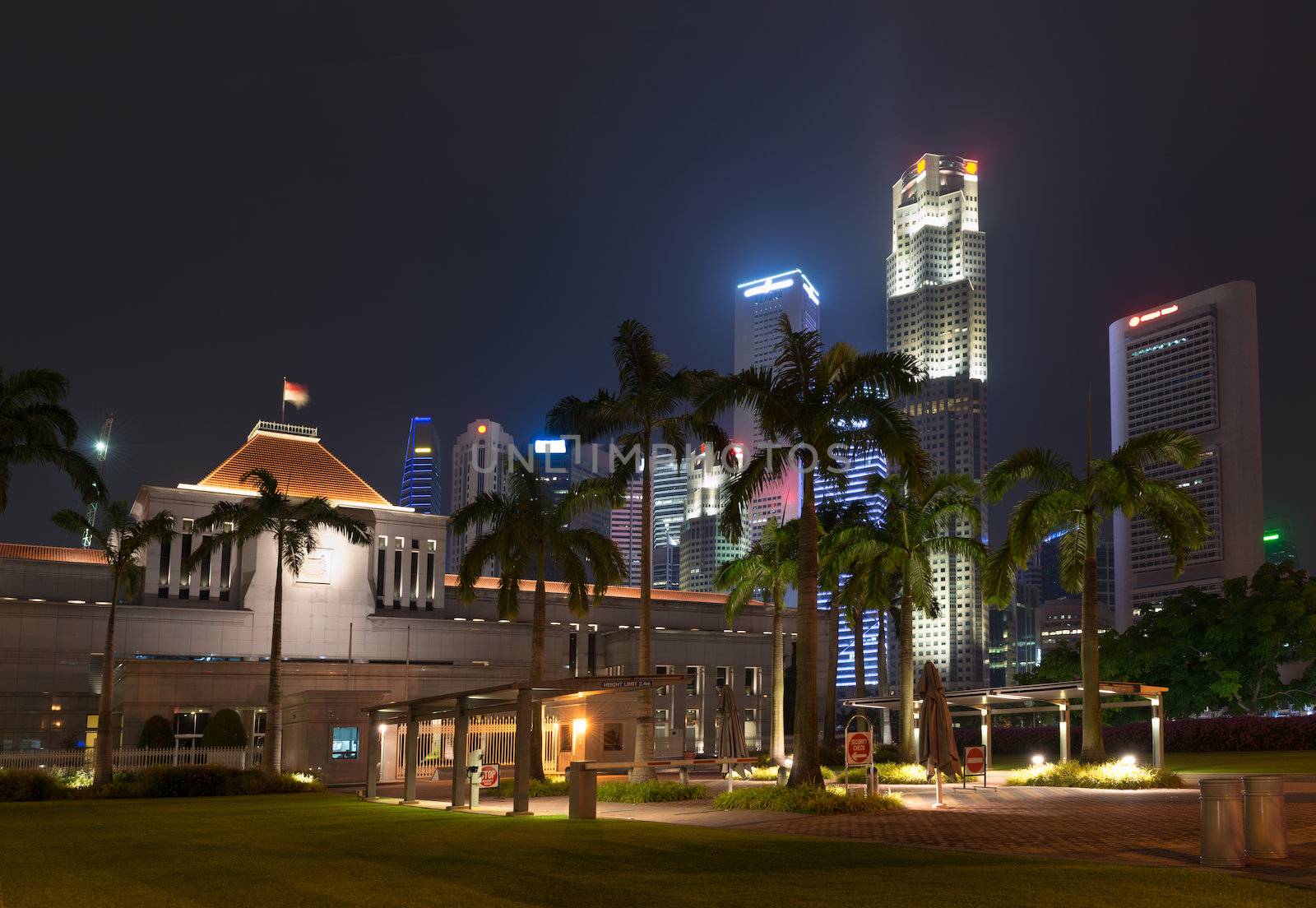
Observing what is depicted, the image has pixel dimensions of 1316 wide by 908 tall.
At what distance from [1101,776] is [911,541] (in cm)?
997

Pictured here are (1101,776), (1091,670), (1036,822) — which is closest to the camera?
(1036,822)

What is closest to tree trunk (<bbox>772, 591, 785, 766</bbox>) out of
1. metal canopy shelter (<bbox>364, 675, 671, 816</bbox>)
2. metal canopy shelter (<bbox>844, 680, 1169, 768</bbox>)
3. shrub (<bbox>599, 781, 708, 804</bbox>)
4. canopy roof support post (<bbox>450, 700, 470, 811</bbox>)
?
metal canopy shelter (<bbox>844, 680, 1169, 768</bbox>)

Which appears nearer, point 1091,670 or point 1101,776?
point 1101,776

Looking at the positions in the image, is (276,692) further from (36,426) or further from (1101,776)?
(1101,776)

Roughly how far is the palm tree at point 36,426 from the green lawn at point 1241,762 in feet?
99.0

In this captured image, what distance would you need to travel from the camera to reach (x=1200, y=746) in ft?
150

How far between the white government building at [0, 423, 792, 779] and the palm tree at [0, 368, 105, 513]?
61.9 feet

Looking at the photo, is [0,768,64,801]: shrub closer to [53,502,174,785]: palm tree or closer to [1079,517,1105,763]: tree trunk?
[53,502,174,785]: palm tree

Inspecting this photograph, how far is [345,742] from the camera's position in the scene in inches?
1812

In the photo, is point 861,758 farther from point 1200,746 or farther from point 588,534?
point 1200,746

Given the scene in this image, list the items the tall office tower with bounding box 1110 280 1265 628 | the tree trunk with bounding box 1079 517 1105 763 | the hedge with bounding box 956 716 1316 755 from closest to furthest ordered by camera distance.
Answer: the tree trunk with bounding box 1079 517 1105 763, the hedge with bounding box 956 716 1316 755, the tall office tower with bounding box 1110 280 1265 628

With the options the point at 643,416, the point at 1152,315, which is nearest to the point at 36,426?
the point at 643,416

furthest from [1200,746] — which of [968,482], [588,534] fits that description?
[588,534]

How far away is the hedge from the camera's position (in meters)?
43.3
